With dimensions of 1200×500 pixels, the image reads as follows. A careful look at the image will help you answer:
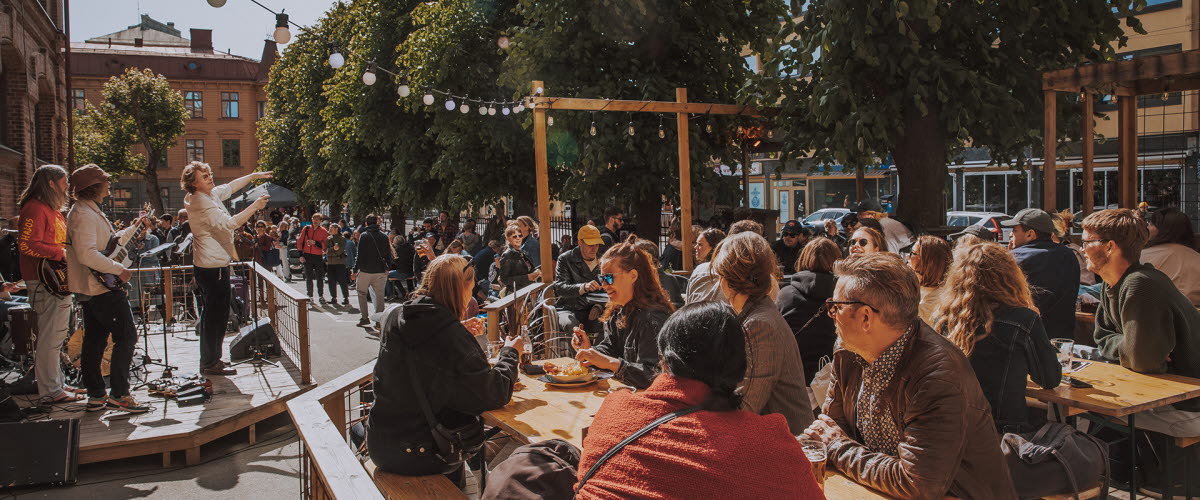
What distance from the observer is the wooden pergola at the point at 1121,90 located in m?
7.82

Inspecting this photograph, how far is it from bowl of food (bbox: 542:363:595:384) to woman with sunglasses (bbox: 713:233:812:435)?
1.11 meters

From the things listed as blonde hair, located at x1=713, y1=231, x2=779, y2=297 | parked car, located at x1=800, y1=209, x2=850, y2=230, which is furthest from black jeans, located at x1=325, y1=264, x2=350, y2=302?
parked car, located at x1=800, y1=209, x2=850, y2=230

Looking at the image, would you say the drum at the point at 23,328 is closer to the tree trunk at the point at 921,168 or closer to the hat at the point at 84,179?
the hat at the point at 84,179

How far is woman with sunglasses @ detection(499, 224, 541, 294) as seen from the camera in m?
9.91

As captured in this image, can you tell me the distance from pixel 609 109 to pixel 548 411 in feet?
23.4

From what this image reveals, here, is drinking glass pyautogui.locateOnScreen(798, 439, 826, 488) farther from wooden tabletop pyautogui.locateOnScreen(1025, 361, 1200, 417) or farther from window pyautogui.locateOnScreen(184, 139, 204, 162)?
window pyautogui.locateOnScreen(184, 139, 204, 162)

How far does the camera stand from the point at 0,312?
8.05m

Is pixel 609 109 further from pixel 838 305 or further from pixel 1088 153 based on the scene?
pixel 838 305

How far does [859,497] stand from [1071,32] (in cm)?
1006

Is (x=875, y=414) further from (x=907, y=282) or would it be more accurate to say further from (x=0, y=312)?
(x=0, y=312)

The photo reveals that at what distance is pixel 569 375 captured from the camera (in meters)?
4.45

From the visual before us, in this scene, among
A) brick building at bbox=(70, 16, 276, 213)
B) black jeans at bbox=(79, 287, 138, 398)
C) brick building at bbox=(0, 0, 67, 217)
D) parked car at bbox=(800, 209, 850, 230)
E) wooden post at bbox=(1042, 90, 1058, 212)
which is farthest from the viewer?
brick building at bbox=(70, 16, 276, 213)

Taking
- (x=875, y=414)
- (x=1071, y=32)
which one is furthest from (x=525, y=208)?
(x=875, y=414)

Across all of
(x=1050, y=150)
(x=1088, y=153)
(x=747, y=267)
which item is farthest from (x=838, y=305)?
(x=1088, y=153)
